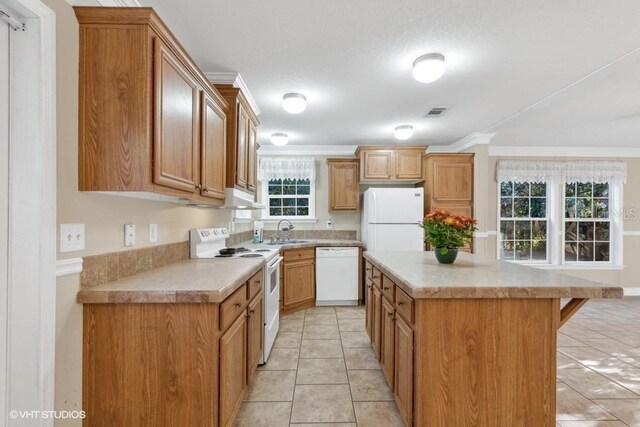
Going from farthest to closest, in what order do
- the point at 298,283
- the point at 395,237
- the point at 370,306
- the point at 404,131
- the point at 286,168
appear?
the point at 286,168 < the point at 395,237 < the point at 298,283 < the point at 404,131 < the point at 370,306

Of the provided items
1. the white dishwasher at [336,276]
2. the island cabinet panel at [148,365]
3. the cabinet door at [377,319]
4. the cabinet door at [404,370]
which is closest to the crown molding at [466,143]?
the white dishwasher at [336,276]

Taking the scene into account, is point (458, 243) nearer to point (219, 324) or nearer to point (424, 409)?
point (424, 409)

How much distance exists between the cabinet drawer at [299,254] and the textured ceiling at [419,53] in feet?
5.42

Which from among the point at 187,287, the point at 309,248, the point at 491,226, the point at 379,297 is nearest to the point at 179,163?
the point at 187,287

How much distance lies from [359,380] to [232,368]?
1103 millimetres

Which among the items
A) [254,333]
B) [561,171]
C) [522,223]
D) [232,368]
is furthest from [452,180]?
[232,368]

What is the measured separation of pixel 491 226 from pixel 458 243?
3.28 metres

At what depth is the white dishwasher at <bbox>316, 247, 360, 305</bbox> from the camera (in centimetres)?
412

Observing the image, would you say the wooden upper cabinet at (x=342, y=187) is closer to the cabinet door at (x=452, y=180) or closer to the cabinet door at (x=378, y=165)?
the cabinet door at (x=378, y=165)

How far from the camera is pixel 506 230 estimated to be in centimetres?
486

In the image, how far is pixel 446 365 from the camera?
4.70ft

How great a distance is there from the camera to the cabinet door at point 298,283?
12.3 feet

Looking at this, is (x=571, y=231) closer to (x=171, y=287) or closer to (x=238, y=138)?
(x=238, y=138)

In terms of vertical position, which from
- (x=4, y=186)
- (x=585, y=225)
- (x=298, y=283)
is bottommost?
(x=298, y=283)
